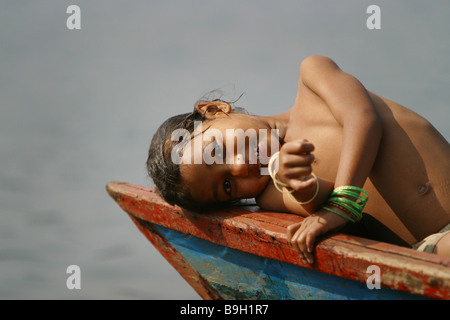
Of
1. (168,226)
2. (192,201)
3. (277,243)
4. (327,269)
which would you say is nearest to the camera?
(327,269)

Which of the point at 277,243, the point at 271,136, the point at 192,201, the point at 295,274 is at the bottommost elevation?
the point at 295,274

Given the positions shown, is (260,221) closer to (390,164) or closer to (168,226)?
(390,164)

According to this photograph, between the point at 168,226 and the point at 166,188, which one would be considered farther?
the point at 168,226

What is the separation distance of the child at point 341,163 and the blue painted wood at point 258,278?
0.49 feet

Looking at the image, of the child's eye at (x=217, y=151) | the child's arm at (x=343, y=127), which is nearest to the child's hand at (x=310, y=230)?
the child's arm at (x=343, y=127)

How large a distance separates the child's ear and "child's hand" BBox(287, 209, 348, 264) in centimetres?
Result: 94

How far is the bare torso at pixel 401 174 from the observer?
1782 mm

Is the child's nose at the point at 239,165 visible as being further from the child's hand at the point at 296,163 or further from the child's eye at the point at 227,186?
A: the child's hand at the point at 296,163

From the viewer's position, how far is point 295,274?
5.43 ft

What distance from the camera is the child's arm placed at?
1477 millimetres

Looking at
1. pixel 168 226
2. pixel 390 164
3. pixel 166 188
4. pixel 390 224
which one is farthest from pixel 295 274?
pixel 168 226

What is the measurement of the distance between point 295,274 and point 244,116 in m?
0.82

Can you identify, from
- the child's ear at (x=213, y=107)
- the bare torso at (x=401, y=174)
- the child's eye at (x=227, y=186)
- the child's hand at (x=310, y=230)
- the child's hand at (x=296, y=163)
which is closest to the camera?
the child's hand at (x=296, y=163)

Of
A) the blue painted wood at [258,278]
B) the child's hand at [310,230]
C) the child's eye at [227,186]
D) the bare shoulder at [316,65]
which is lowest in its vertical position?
the blue painted wood at [258,278]
